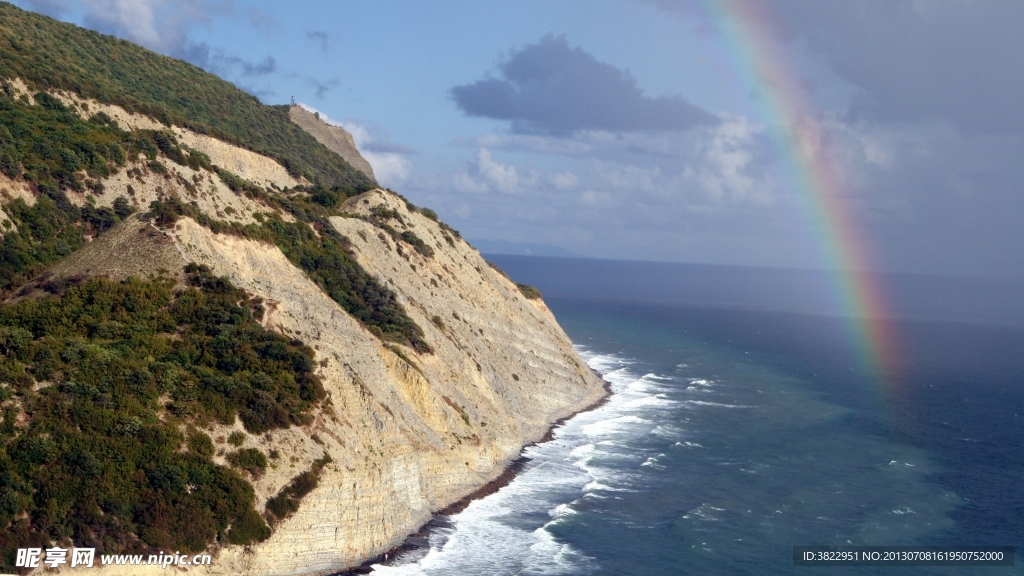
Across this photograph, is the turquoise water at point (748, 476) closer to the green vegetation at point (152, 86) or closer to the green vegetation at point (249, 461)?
the green vegetation at point (249, 461)

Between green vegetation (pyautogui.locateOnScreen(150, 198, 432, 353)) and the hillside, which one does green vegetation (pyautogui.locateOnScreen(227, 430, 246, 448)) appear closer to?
the hillside

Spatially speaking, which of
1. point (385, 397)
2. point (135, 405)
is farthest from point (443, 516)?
point (135, 405)

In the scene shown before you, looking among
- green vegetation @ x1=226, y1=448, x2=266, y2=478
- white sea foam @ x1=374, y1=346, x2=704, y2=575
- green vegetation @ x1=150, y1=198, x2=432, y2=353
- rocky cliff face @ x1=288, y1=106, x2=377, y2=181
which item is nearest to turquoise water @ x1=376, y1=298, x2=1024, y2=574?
white sea foam @ x1=374, y1=346, x2=704, y2=575

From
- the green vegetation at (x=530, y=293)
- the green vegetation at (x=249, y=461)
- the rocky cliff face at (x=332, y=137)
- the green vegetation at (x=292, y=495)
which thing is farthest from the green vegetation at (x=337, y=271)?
the rocky cliff face at (x=332, y=137)

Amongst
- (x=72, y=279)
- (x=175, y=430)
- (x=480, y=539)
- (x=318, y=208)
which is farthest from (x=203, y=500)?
(x=318, y=208)

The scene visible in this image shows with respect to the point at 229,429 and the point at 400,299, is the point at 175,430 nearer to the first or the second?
the point at 229,429

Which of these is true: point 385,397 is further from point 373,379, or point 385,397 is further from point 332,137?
point 332,137

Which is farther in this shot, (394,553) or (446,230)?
(446,230)
